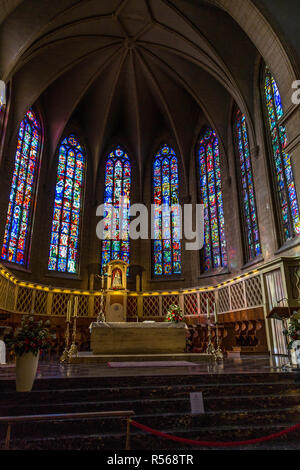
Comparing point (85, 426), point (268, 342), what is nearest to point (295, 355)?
point (85, 426)

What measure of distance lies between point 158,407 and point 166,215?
585 inches

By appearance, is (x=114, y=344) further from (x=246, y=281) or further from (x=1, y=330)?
(x=246, y=281)

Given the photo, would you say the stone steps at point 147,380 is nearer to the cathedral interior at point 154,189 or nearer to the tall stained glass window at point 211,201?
the cathedral interior at point 154,189

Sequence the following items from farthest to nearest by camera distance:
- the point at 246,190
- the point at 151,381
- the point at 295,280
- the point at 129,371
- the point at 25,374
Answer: the point at 246,190, the point at 295,280, the point at 129,371, the point at 151,381, the point at 25,374

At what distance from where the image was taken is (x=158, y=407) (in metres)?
4.26

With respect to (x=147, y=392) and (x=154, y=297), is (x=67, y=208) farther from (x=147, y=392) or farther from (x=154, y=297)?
(x=147, y=392)

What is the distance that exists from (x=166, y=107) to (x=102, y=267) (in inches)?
405

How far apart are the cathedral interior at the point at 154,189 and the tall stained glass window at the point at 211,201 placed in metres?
0.09

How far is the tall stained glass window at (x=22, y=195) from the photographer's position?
47.5 ft

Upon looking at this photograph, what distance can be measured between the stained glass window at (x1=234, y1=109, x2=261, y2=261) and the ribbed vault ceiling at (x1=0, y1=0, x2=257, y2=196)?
1205mm

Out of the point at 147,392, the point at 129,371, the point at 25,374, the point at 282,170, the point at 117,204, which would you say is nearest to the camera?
the point at 25,374

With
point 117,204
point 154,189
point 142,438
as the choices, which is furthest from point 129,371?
point 154,189

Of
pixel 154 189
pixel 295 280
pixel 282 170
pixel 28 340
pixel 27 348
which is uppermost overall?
pixel 154 189

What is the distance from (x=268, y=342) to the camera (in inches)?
441
